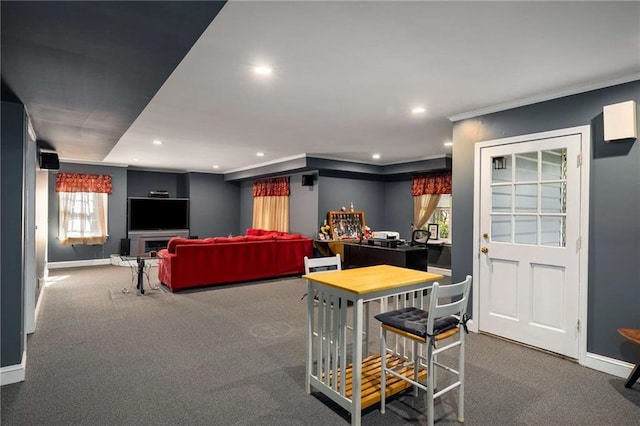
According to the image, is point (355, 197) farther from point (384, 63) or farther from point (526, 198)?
point (384, 63)

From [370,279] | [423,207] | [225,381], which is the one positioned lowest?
[225,381]

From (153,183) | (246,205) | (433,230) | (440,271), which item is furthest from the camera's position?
(246,205)

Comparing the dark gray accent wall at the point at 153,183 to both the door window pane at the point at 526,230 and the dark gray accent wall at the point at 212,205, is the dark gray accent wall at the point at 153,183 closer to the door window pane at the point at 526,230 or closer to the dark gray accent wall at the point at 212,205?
the dark gray accent wall at the point at 212,205

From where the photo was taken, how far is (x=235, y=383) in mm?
2602

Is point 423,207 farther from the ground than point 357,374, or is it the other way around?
point 423,207

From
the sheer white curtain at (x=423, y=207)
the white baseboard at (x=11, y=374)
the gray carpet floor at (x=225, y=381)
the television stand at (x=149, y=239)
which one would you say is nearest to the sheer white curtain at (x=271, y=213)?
the television stand at (x=149, y=239)

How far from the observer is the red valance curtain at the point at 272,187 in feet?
26.6

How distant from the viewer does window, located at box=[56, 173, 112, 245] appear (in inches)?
297

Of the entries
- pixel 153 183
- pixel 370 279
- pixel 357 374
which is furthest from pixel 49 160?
pixel 357 374

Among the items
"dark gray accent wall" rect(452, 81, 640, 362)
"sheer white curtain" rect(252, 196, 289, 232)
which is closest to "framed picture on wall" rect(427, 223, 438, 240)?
"sheer white curtain" rect(252, 196, 289, 232)

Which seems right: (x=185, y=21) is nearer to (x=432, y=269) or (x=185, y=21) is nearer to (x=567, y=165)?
(x=567, y=165)

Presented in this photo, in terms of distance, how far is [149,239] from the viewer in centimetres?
857

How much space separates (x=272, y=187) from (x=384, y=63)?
20.5ft

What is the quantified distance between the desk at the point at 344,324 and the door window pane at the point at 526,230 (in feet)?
5.05
